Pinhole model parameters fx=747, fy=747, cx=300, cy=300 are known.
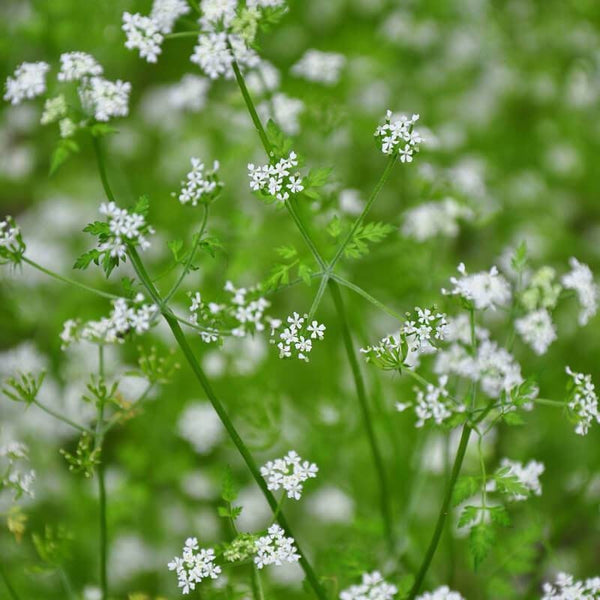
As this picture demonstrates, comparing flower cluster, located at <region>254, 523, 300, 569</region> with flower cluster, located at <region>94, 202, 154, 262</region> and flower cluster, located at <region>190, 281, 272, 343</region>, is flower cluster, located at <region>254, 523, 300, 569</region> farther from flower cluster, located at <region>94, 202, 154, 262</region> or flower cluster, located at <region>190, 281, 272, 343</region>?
flower cluster, located at <region>94, 202, 154, 262</region>

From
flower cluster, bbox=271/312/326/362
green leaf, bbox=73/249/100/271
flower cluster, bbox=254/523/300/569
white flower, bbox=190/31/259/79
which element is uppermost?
white flower, bbox=190/31/259/79

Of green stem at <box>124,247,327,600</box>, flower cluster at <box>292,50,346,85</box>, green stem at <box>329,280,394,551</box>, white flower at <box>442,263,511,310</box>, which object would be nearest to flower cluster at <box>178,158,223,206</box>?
green stem at <box>124,247,327,600</box>

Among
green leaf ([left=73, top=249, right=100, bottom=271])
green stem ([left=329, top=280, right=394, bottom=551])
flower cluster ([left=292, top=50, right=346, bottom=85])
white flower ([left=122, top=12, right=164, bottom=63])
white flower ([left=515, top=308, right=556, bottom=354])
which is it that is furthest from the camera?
flower cluster ([left=292, top=50, right=346, bottom=85])

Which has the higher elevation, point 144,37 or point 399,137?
point 144,37

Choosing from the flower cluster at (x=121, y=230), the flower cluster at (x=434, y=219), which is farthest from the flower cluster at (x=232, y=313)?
the flower cluster at (x=434, y=219)

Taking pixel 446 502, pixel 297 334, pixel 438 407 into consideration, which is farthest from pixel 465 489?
pixel 297 334

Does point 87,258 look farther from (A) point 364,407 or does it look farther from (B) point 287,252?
(A) point 364,407

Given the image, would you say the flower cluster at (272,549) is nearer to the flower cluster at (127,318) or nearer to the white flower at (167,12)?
the flower cluster at (127,318)
